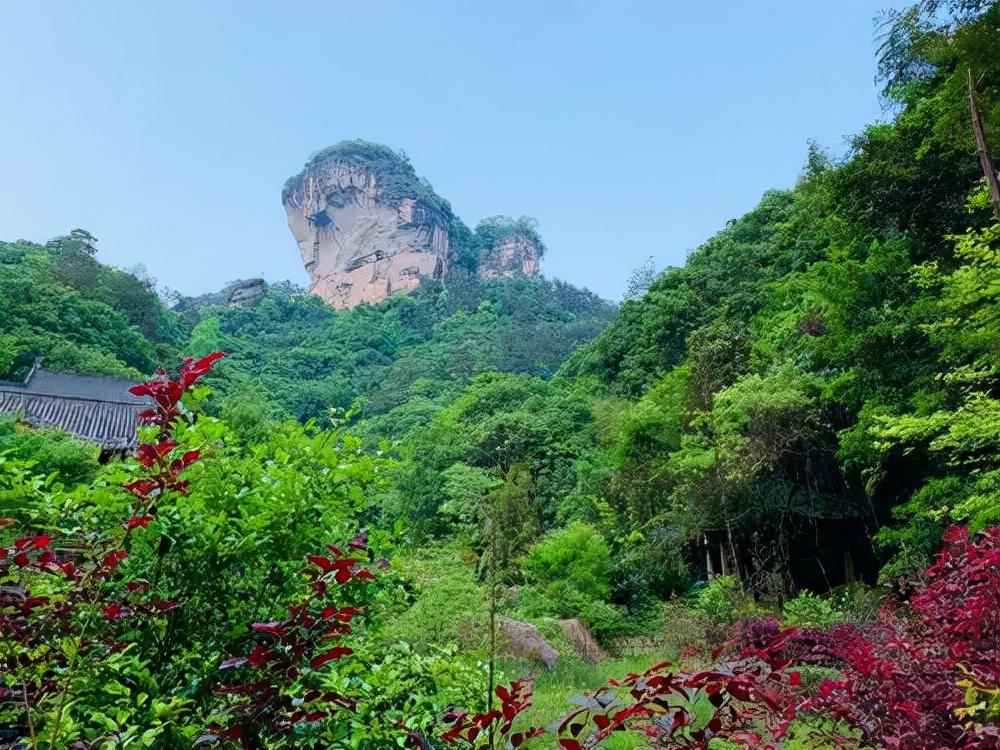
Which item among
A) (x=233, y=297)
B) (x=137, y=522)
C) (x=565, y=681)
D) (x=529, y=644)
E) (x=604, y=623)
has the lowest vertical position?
(x=565, y=681)

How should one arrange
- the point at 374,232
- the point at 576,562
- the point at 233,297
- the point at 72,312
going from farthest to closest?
the point at 374,232, the point at 233,297, the point at 72,312, the point at 576,562

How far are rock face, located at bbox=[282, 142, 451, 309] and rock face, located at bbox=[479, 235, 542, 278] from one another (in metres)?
5.03

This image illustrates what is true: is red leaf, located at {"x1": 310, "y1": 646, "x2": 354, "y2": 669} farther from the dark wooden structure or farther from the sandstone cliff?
the sandstone cliff

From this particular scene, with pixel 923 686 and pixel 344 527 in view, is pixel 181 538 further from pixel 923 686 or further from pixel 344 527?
pixel 923 686

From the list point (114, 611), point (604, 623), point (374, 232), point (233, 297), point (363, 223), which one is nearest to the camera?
point (114, 611)

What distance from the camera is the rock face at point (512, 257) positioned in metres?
67.8

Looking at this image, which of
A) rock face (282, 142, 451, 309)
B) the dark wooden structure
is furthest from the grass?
rock face (282, 142, 451, 309)

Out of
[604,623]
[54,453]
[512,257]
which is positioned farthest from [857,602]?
[512,257]

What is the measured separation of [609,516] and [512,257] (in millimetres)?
57217

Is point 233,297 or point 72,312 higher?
point 233,297

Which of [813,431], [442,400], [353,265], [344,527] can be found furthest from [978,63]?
[353,265]

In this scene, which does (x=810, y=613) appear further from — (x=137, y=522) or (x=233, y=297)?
(x=233, y=297)

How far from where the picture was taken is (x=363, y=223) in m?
63.9

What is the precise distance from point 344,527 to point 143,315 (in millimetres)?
35170
